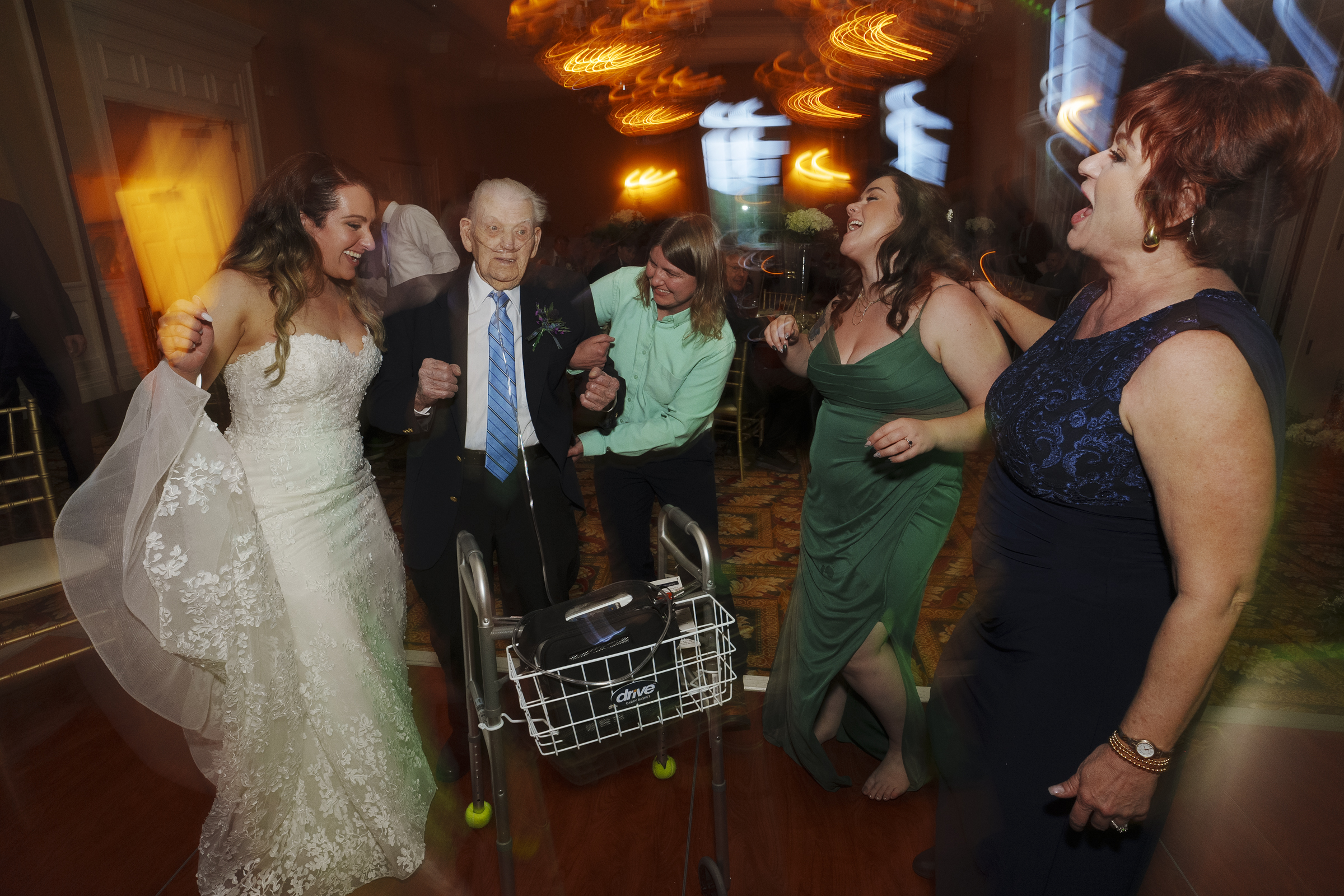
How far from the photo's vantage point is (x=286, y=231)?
1.11 meters

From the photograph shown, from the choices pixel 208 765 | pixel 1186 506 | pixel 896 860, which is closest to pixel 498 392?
pixel 208 765

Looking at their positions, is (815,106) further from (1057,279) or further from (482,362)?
(482,362)

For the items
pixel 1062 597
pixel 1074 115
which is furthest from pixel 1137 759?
pixel 1074 115

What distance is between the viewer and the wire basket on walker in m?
0.85

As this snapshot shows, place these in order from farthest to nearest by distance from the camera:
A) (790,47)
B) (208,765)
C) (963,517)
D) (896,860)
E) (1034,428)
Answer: (963,517) < (790,47) < (896,860) < (208,765) < (1034,428)

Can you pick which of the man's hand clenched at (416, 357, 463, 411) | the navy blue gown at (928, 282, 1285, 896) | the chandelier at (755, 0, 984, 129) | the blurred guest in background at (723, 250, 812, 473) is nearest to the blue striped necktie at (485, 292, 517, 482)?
the man's hand clenched at (416, 357, 463, 411)

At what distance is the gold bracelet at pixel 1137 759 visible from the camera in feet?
2.42

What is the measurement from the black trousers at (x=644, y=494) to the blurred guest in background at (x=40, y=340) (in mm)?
1025

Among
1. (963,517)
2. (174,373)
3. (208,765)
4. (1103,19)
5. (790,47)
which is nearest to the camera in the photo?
(174,373)

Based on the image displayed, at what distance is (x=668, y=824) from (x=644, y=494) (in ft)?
2.46

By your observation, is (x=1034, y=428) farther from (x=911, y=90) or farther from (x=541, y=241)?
(x=911, y=90)

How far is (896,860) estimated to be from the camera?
1.33 meters

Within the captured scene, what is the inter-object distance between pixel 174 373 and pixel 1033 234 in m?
2.03

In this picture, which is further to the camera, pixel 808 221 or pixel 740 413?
pixel 740 413
